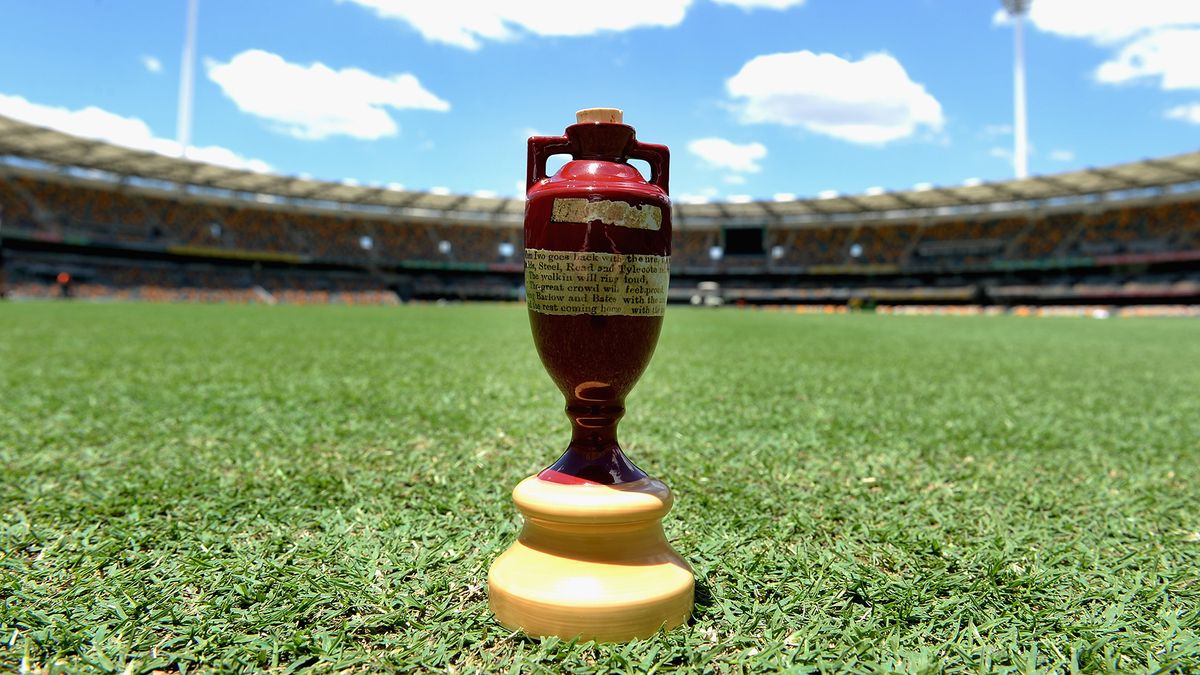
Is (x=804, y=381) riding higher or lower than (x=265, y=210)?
lower

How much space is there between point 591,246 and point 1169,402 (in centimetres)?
436

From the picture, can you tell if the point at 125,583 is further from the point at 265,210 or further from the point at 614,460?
the point at 265,210

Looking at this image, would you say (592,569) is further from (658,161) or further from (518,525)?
(658,161)

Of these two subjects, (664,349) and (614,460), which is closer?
(614,460)

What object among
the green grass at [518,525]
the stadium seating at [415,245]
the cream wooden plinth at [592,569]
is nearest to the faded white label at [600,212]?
the cream wooden plinth at [592,569]

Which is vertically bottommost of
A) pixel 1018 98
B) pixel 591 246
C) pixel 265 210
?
pixel 591 246

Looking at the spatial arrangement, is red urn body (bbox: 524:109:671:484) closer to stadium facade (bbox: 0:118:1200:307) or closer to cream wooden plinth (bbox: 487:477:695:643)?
cream wooden plinth (bbox: 487:477:695:643)

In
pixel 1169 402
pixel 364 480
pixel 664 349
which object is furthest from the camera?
pixel 664 349

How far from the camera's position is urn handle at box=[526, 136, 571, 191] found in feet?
4.21

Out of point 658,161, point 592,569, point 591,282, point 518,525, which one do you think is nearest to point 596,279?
point 591,282

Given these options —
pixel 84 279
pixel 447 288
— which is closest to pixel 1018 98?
pixel 447 288

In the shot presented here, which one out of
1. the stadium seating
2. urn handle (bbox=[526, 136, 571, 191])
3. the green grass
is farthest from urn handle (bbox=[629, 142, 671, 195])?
the stadium seating

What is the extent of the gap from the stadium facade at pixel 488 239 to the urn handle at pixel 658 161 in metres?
31.6

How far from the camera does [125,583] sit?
49.4 inches
